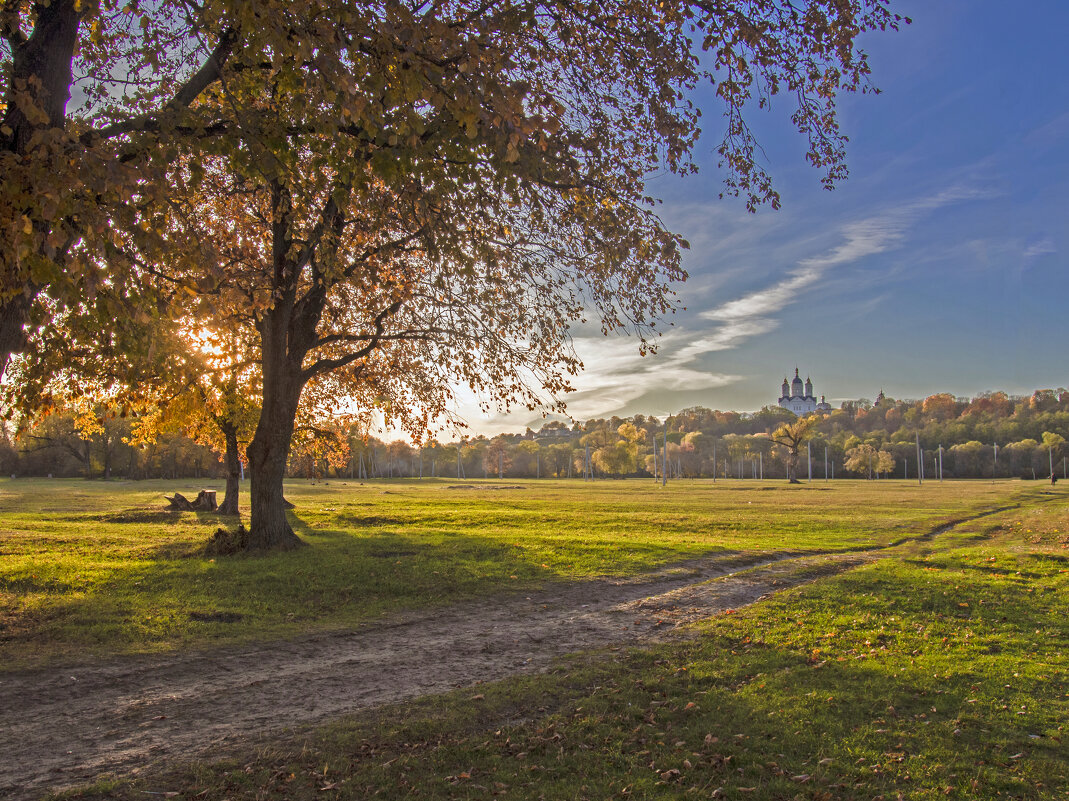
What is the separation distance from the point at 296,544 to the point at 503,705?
42.3ft

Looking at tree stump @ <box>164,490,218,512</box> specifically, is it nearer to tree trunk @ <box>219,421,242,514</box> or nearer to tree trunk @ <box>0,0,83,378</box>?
tree trunk @ <box>219,421,242,514</box>

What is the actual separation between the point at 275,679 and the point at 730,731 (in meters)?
5.50

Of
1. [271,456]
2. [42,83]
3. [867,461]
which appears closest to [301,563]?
[271,456]

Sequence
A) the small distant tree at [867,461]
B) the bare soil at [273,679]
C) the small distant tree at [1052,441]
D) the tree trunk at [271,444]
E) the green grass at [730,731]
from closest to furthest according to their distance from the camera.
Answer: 1. the green grass at [730,731]
2. the bare soil at [273,679]
3. the tree trunk at [271,444]
4. the small distant tree at [1052,441]
5. the small distant tree at [867,461]

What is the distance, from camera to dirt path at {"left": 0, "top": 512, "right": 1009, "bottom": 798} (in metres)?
5.98

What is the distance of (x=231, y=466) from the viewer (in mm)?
29875

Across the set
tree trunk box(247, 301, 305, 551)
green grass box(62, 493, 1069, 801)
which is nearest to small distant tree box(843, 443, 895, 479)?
tree trunk box(247, 301, 305, 551)

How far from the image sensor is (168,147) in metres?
7.29

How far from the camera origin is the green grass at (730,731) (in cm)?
527

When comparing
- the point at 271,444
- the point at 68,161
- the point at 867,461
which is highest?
the point at 68,161

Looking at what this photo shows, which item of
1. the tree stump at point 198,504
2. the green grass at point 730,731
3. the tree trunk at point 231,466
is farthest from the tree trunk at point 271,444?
the tree stump at point 198,504

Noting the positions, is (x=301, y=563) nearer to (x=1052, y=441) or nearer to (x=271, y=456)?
(x=271, y=456)

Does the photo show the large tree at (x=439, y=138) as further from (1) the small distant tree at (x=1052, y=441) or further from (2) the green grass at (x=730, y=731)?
(1) the small distant tree at (x=1052, y=441)

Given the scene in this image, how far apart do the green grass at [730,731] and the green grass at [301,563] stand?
5.00m
